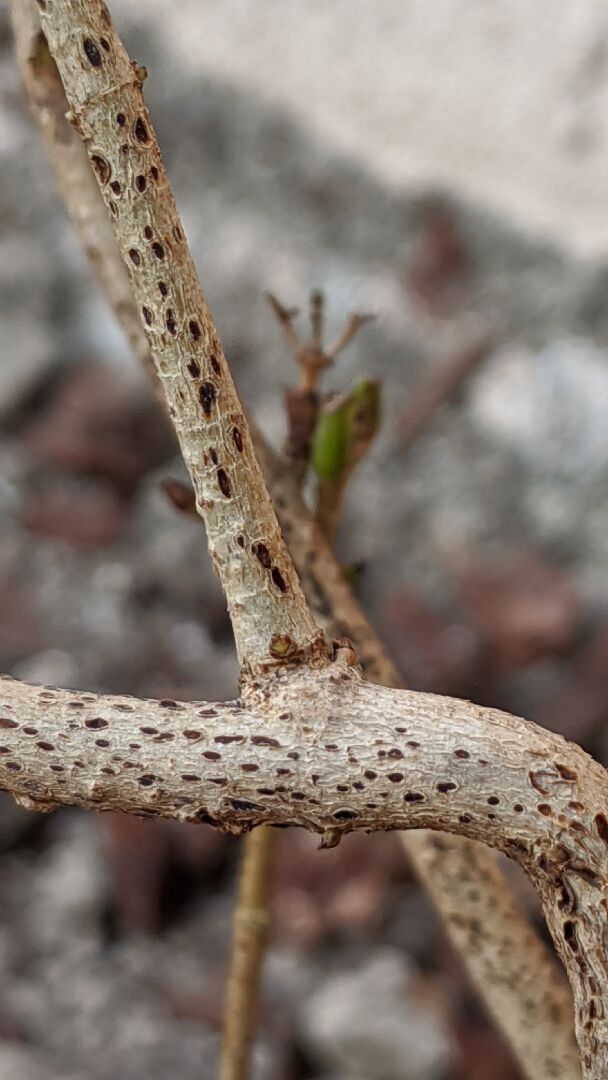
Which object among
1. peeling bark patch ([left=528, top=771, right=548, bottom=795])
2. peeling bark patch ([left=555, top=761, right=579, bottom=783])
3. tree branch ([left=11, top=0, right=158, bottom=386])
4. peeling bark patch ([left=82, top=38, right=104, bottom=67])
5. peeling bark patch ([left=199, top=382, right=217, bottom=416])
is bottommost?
peeling bark patch ([left=528, top=771, right=548, bottom=795])

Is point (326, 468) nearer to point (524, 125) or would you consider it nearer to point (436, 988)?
point (436, 988)

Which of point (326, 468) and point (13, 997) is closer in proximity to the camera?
point (326, 468)

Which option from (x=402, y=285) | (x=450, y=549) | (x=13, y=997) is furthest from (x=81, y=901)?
(x=402, y=285)

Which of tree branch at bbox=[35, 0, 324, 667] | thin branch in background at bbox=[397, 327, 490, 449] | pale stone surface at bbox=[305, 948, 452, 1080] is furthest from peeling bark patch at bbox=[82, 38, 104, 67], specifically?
thin branch in background at bbox=[397, 327, 490, 449]

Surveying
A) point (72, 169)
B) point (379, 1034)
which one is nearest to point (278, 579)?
point (72, 169)

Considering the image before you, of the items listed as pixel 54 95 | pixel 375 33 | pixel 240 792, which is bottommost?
pixel 240 792

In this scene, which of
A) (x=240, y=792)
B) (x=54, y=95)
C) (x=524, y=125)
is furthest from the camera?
(x=524, y=125)

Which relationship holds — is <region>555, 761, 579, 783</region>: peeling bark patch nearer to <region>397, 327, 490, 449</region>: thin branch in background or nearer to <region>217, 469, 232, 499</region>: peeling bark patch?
<region>217, 469, 232, 499</region>: peeling bark patch
